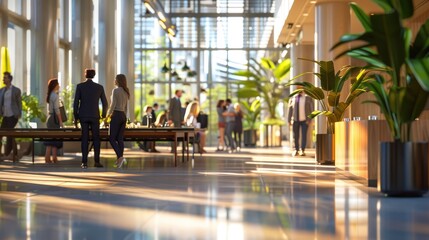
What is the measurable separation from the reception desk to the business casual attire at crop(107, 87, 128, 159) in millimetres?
3957

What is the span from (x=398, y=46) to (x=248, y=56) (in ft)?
96.4

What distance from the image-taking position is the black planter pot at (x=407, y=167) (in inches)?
313

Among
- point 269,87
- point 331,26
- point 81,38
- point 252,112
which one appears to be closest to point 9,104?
point 331,26

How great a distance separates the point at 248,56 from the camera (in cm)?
3709

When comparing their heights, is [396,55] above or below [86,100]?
above

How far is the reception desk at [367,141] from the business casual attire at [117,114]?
396cm

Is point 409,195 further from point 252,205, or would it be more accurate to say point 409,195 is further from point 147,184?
point 147,184

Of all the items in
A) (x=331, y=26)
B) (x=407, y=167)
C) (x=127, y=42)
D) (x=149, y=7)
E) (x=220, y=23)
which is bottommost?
(x=407, y=167)

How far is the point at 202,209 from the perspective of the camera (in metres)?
6.79

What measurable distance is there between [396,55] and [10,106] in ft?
31.2

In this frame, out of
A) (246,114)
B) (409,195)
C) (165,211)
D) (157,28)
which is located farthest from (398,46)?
(157,28)

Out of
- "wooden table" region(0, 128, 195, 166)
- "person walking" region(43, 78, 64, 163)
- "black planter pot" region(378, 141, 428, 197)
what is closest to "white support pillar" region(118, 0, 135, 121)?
"person walking" region(43, 78, 64, 163)

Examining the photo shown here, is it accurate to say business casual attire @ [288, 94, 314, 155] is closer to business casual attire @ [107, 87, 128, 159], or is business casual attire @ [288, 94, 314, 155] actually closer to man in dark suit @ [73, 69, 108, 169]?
business casual attire @ [107, 87, 128, 159]

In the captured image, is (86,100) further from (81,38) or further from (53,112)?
(81,38)
